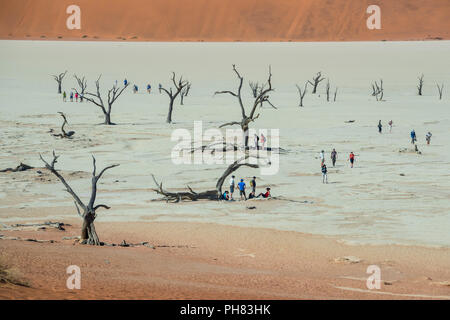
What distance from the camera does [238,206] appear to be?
83.7ft

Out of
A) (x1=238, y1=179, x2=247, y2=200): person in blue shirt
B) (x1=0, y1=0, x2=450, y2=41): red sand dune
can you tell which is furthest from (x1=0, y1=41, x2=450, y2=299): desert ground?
(x1=0, y1=0, x2=450, y2=41): red sand dune

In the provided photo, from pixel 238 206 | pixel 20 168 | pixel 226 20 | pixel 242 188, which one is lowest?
pixel 238 206

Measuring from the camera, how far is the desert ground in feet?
47.7

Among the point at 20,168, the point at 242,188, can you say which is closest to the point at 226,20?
the point at 20,168

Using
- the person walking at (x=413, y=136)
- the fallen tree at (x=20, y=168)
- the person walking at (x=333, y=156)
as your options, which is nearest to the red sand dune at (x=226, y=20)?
the person walking at (x=413, y=136)

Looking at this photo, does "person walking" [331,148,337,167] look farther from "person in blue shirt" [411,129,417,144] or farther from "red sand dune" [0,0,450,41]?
"red sand dune" [0,0,450,41]

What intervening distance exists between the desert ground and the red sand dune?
44.0 m

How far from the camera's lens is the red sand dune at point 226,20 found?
112 meters

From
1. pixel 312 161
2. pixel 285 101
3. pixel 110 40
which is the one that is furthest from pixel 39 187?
pixel 110 40

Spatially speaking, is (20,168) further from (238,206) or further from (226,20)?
(226,20)

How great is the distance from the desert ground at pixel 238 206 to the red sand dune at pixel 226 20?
144 ft

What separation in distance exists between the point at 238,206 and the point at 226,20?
101 metres

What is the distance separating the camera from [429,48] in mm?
95062
